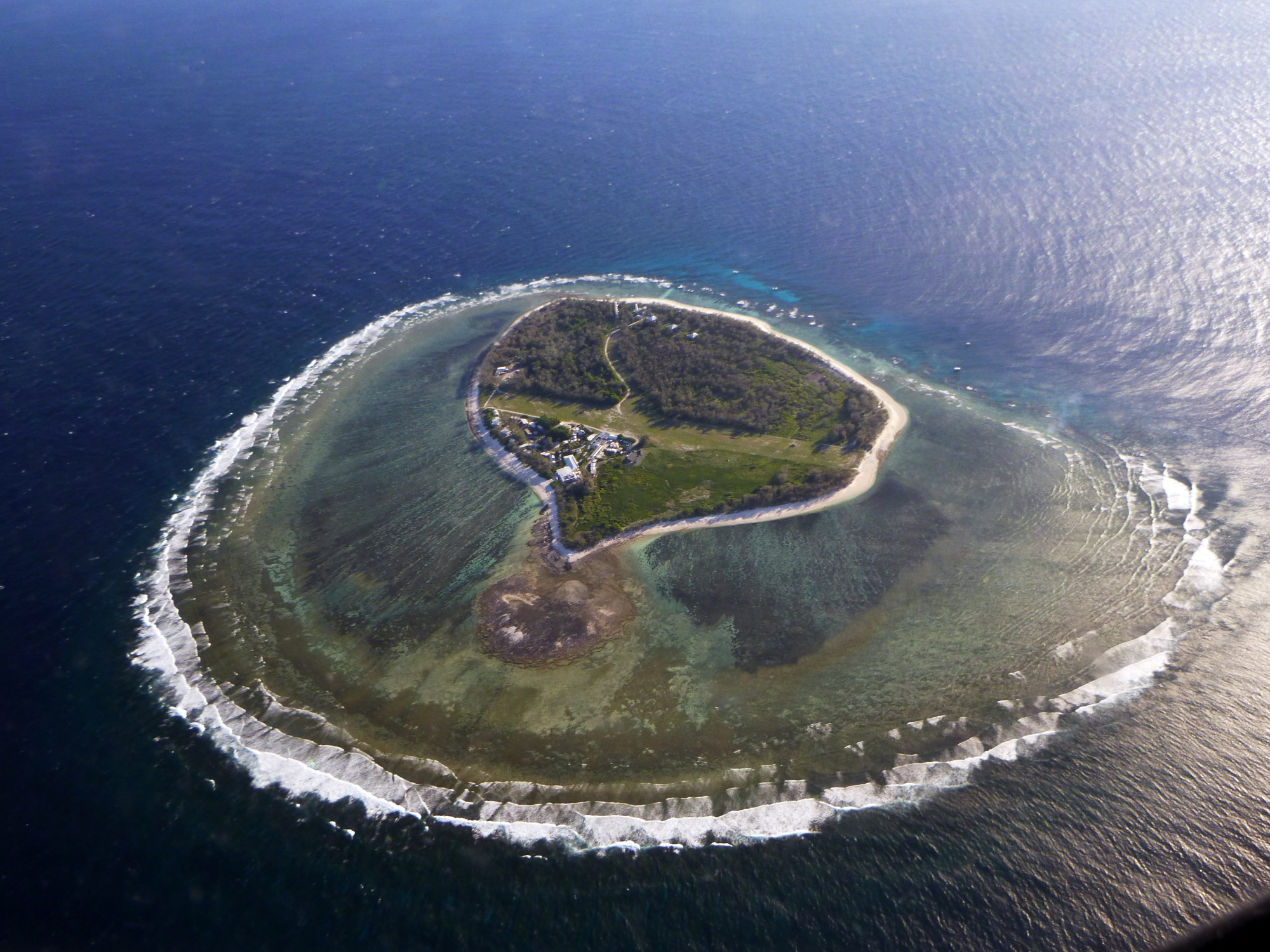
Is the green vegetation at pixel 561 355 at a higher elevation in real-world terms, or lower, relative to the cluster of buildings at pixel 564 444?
higher

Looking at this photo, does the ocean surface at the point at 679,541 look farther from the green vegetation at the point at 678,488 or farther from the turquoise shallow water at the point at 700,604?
the green vegetation at the point at 678,488

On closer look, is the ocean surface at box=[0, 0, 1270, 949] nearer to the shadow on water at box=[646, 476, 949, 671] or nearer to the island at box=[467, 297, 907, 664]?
the shadow on water at box=[646, 476, 949, 671]

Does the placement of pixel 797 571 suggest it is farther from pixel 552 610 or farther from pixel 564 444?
pixel 564 444

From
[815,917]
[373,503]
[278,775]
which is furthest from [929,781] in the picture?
[373,503]

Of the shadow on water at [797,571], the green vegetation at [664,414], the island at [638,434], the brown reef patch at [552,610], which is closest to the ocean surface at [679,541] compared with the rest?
the shadow on water at [797,571]

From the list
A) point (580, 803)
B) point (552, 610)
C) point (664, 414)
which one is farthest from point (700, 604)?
point (664, 414)

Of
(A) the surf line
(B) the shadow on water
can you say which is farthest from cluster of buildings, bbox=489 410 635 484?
(B) the shadow on water
